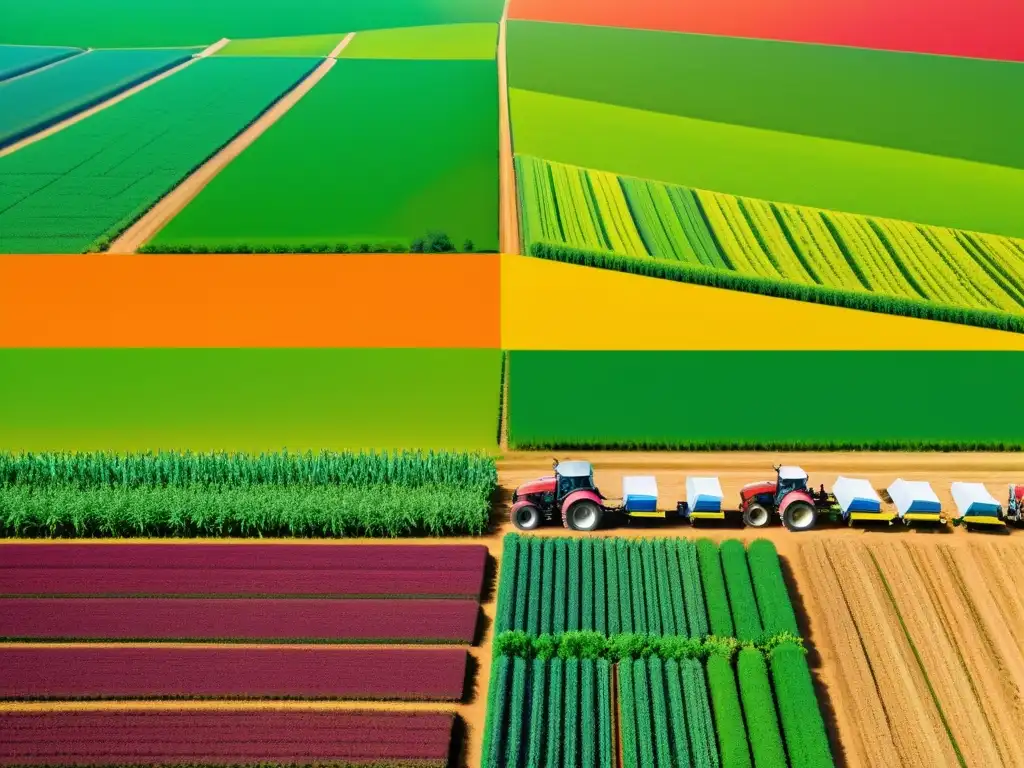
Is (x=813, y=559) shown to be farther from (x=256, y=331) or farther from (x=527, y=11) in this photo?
(x=527, y=11)

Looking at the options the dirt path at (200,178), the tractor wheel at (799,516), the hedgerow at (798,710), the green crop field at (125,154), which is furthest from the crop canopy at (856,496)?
the green crop field at (125,154)

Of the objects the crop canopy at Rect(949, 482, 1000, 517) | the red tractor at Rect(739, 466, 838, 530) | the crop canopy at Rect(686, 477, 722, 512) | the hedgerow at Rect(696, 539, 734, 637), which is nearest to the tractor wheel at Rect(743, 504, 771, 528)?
the red tractor at Rect(739, 466, 838, 530)

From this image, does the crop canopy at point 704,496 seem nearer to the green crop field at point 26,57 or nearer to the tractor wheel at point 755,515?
the tractor wheel at point 755,515

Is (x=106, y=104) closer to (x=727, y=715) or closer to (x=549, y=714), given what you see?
(x=549, y=714)

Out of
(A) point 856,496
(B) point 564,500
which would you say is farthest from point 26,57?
(A) point 856,496

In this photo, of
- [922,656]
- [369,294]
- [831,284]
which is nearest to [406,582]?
[922,656]

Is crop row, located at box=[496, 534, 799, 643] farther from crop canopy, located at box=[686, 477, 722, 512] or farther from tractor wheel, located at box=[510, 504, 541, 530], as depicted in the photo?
crop canopy, located at box=[686, 477, 722, 512]
